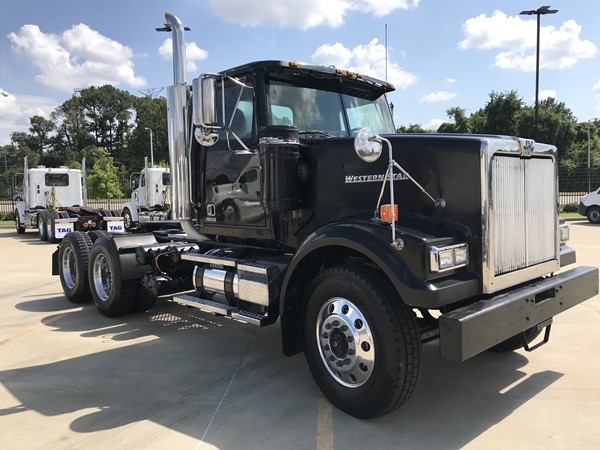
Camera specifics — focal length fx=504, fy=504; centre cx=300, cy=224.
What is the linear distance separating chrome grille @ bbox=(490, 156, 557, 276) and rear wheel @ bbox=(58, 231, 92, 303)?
552cm

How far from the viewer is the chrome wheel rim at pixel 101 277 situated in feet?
21.2

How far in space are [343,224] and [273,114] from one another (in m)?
1.41

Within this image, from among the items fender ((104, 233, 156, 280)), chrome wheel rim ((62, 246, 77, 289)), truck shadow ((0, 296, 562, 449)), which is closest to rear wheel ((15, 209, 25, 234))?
chrome wheel rim ((62, 246, 77, 289))

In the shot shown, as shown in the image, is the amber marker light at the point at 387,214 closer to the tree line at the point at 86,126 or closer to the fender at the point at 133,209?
the fender at the point at 133,209

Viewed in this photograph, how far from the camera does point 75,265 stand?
7.19 metres

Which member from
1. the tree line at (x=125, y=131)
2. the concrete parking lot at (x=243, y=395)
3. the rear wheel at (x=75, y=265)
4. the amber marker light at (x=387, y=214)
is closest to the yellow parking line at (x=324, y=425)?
the concrete parking lot at (x=243, y=395)

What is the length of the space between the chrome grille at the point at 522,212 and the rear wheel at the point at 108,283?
435 cm

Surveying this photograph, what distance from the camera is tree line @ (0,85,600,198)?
41.0 metres

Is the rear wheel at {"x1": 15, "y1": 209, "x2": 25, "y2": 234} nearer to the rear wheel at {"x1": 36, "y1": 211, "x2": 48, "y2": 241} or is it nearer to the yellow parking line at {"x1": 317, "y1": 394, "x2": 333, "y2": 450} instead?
the rear wheel at {"x1": 36, "y1": 211, "x2": 48, "y2": 241}

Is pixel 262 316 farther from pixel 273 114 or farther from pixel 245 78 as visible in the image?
pixel 245 78

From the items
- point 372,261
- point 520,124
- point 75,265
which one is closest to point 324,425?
point 372,261

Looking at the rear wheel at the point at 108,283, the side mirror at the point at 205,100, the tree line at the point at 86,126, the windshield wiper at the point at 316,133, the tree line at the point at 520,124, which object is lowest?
the rear wheel at the point at 108,283

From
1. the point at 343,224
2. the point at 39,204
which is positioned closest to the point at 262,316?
the point at 343,224

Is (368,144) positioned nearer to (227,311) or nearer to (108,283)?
(227,311)
